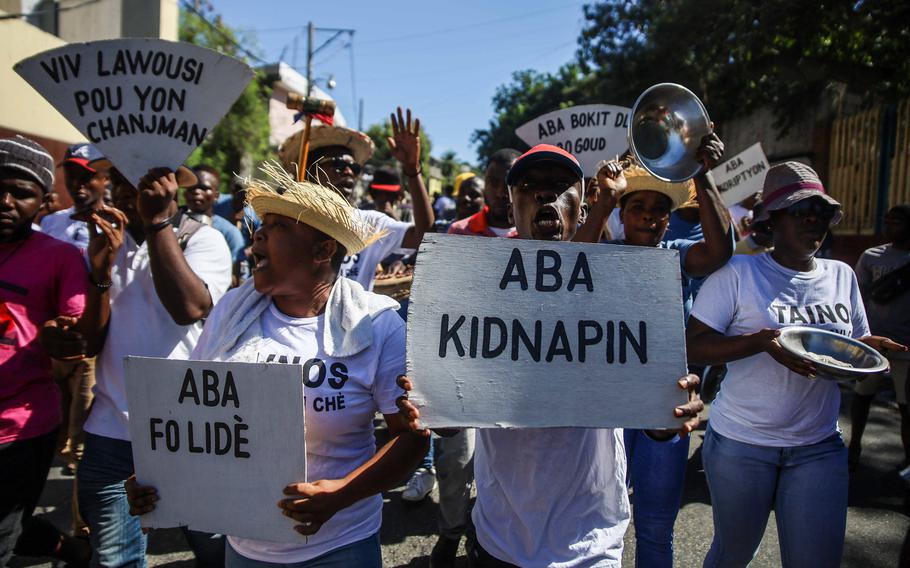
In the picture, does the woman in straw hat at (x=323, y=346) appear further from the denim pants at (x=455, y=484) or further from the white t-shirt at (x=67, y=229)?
the white t-shirt at (x=67, y=229)

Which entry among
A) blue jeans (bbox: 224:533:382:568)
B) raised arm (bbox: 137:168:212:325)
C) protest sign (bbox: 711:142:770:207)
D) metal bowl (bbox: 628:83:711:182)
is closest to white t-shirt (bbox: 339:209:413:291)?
raised arm (bbox: 137:168:212:325)

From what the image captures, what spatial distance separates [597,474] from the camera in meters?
1.97

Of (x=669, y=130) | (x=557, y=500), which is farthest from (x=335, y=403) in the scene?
(x=669, y=130)

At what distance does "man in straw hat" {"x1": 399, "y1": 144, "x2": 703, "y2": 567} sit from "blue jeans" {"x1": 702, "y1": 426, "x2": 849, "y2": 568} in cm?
101

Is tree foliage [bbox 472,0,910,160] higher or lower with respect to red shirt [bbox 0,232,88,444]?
higher

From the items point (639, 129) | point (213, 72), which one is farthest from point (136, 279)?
point (639, 129)

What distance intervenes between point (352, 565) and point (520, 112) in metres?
33.6

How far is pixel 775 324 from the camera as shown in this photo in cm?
273

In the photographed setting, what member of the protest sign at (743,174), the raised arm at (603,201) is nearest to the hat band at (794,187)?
the raised arm at (603,201)

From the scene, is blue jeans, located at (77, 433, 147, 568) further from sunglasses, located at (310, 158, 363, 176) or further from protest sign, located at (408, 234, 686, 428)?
sunglasses, located at (310, 158, 363, 176)

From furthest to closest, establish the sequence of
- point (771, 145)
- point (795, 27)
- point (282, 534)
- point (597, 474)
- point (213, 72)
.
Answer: point (771, 145)
point (795, 27)
point (213, 72)
point (597, 474)
point (282, 534)

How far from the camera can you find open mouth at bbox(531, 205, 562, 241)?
209 centimetres

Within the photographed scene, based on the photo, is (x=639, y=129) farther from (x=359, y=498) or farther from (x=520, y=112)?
(x=520, y=112)

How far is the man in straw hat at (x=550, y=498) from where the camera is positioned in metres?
1.92
